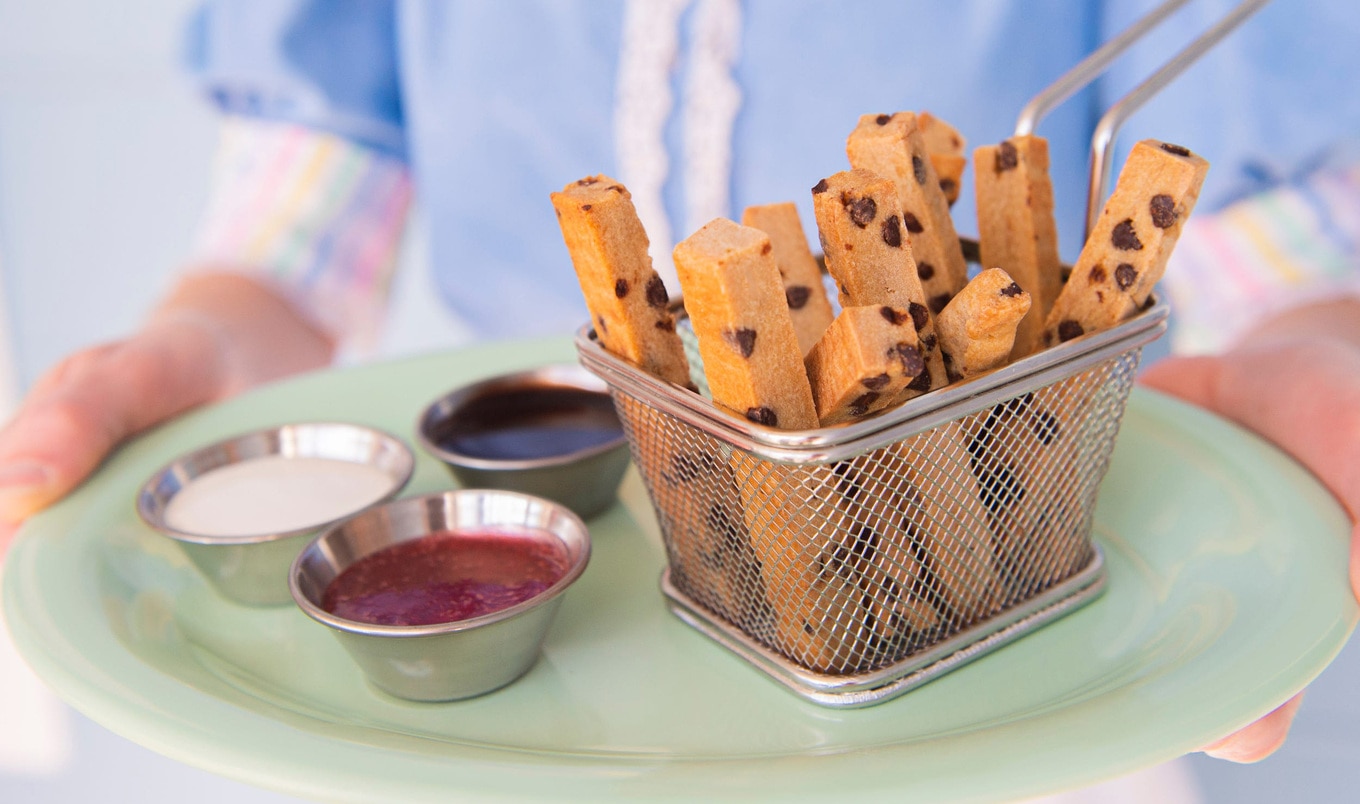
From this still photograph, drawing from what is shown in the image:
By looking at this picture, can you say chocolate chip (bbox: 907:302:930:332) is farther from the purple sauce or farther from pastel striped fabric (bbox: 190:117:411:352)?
pastel striped fabric (bbox: 190:117:411:352)

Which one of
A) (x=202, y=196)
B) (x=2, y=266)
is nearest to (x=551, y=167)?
(x=202, y=196)

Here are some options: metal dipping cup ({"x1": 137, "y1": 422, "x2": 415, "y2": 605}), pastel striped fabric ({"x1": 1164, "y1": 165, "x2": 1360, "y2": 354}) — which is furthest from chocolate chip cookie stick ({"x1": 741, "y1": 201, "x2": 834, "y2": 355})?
pastel striped fabric ({"x1": 1164, "y1": 165, "x2": 1360, "y2": 354})

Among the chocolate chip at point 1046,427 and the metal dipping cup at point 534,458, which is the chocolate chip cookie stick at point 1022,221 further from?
the metal dipping cup at point 534,458

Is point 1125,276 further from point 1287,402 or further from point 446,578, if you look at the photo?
point 446,578

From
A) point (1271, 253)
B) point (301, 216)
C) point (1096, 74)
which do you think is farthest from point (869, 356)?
point (301, 216)

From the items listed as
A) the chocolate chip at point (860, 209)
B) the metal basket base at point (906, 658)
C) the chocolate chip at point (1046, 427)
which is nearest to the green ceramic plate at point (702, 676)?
the metal basket base at point (906, 658)

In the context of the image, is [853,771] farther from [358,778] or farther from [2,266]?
[2,266]
